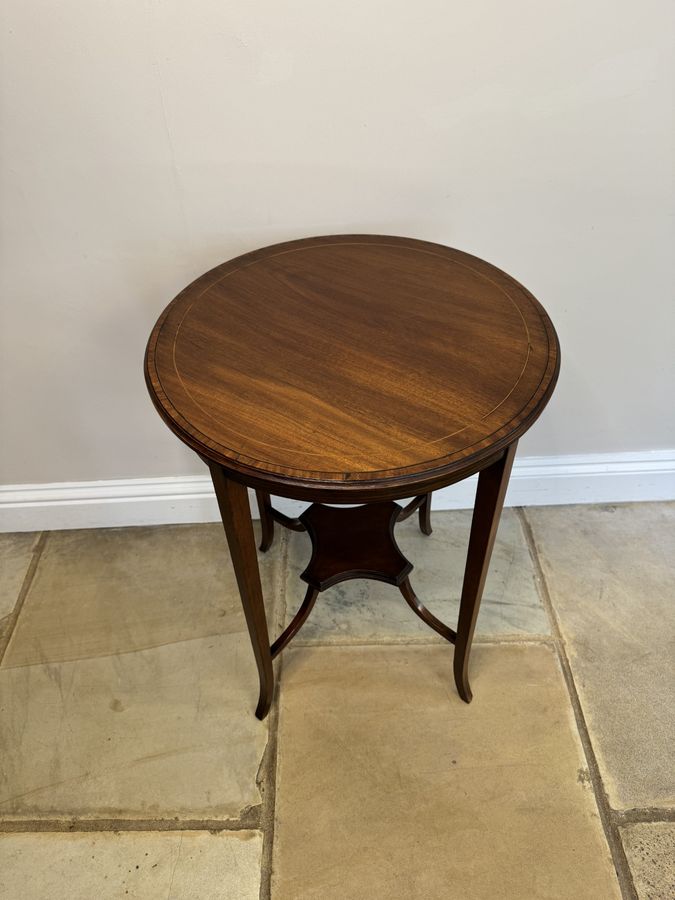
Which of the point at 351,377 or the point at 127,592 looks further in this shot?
the point at 127,592

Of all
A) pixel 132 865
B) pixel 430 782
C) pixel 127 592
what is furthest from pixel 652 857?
pixel 127 592

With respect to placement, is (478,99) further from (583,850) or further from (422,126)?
(583,850)

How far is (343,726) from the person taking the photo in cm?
159

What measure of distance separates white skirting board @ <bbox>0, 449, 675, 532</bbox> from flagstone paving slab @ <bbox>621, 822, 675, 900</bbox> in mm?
888

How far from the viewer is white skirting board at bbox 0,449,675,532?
6.56 feet

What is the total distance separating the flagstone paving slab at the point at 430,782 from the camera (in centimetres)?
136

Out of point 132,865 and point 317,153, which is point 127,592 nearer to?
point 132,865

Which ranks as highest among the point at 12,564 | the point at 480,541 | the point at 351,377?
the point at 351,377

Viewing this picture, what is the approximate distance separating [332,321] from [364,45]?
55cm

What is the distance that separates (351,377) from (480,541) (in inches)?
15.8

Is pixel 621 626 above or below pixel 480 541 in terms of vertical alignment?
below

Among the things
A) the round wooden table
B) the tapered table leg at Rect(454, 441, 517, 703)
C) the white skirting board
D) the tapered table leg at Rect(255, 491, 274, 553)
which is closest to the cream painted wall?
the round wooden table

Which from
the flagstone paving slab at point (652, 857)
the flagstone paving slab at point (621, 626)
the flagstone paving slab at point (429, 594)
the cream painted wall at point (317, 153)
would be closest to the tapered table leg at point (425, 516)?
the flagstone paving slab at point (429, 594)

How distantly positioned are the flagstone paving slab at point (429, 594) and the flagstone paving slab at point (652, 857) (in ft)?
1.57
